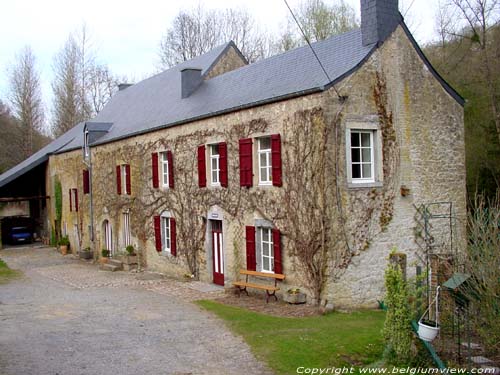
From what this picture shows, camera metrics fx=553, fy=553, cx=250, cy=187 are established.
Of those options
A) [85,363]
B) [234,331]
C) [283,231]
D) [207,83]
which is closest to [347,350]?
[234,331]

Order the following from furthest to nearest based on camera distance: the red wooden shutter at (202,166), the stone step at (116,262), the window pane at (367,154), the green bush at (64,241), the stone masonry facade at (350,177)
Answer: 1. the green bush at (64,241)
2. the stone step at (116,262)
3. the red wooden shutter at (202,166)
4. the window pane at (367,154)
5. the stone masonry facade at (350,177)

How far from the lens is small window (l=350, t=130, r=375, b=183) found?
43.5 ft

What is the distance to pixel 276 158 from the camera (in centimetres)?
1370

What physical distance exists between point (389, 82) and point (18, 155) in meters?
36.4

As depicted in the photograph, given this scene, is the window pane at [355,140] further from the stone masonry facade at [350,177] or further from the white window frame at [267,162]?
the white window frame at [267,162]

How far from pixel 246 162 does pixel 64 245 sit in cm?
1650

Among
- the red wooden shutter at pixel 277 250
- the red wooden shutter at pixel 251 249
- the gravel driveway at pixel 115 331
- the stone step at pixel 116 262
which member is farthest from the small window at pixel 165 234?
the red wooden shutter at pixel 277 250

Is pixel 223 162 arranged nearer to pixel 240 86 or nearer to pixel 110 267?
pixel 240 86

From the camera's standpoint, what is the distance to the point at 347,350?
888cm

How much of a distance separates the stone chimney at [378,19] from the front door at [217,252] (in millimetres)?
6859

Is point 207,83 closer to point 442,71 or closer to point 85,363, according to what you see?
point 442,71

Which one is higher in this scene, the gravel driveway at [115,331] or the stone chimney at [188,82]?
the stone chimney at [188,82]

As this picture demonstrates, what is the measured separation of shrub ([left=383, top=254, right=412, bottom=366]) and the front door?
28.0 ft

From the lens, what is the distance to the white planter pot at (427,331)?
24.7ft
